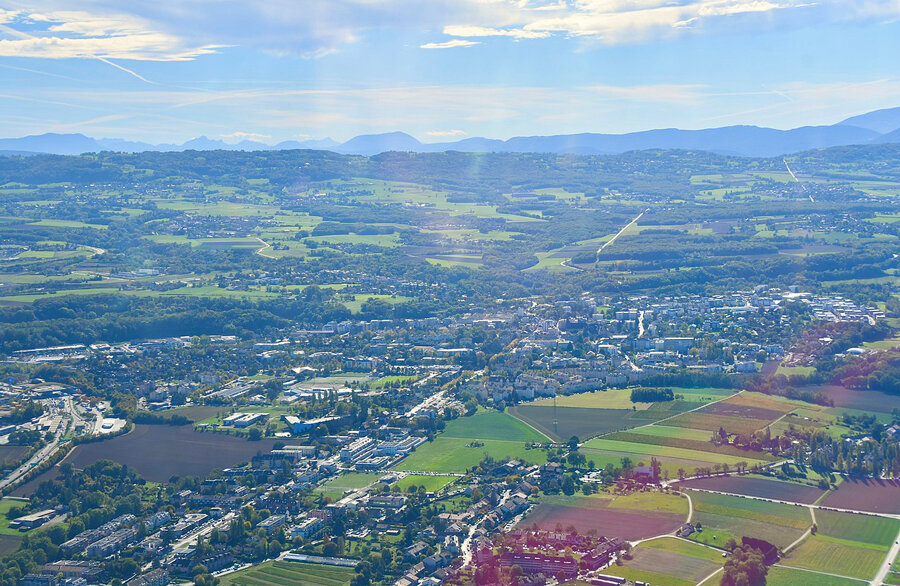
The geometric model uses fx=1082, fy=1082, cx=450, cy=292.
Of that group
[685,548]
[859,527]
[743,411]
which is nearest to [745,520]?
[685,548]

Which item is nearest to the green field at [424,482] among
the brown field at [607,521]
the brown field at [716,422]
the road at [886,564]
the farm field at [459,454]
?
the farm field at [459,454]

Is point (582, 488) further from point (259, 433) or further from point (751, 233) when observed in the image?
point (751, 233)

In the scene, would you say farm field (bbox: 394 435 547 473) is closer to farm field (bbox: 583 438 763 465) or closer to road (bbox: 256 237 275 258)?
farm field (bbox: 583 438 763 465)

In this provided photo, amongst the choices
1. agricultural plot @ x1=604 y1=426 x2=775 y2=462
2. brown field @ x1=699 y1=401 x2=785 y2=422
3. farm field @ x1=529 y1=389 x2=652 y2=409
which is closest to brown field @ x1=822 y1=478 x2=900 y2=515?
agricultural plot @ x1=604 y1=426 x2=775 y2=462

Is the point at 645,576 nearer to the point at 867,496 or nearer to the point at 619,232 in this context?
the point at 867,496

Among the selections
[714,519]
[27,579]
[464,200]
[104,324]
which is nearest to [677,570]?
[714,519]

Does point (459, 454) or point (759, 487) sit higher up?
point (759, 487)
